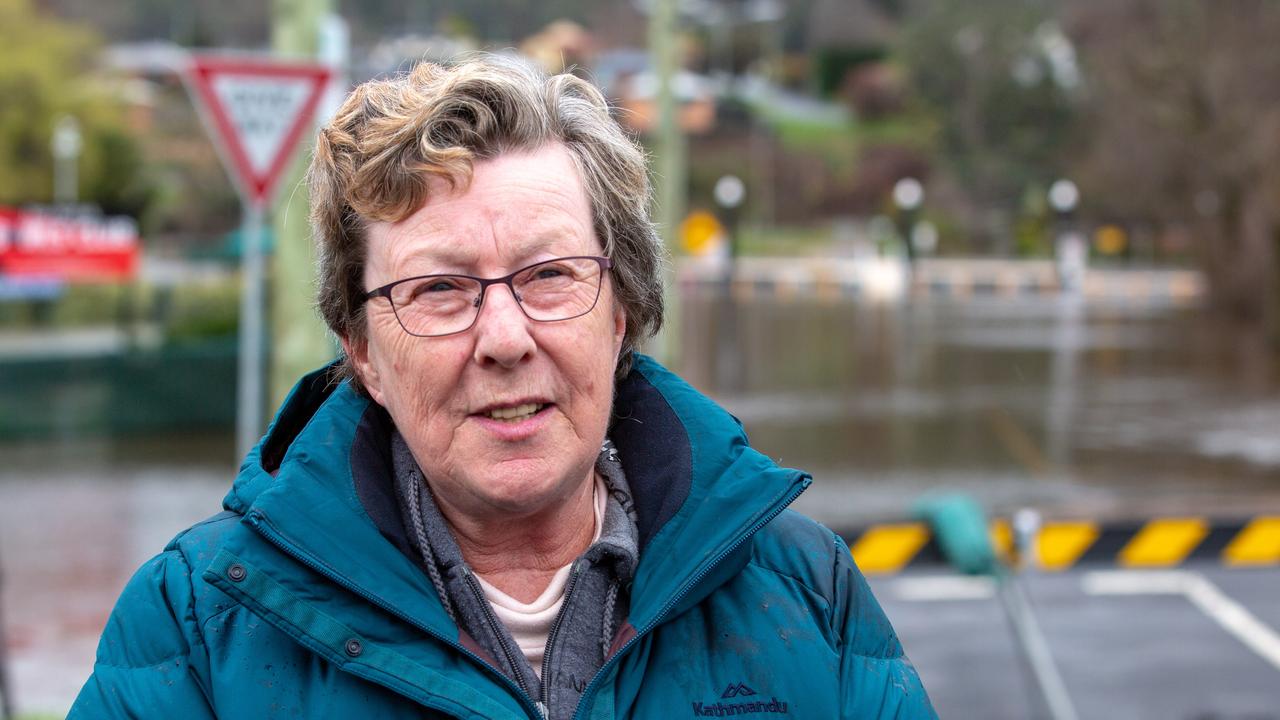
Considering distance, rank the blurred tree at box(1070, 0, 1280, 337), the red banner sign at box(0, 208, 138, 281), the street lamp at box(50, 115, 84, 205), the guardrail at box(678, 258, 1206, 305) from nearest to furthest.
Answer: the red banner sign at box(0, 208, 138, 281) < the blurred tree at box(1070, 0, 1280, 337) < the guardrail at box(678, 258, 1206, 305) < the street lamp at box(50, 115, 84, 205)

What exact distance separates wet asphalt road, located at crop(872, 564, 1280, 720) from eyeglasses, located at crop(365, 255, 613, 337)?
5.15m

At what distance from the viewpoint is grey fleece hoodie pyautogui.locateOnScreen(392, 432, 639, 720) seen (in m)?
1.95

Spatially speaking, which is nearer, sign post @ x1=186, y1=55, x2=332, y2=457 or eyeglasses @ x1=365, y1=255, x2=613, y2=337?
eyeglasses @ x1=365, y1=255, x2=613, y2=337

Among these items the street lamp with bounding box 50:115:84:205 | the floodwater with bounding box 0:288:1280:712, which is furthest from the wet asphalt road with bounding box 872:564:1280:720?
the street lamp with bounding box 50:115:84:205

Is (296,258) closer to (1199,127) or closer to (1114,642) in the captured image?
(1114,642)

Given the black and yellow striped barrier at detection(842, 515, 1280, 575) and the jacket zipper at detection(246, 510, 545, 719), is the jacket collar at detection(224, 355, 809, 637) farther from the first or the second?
the black and yellow striped barrier at detection(842, 515, 1280, 575)

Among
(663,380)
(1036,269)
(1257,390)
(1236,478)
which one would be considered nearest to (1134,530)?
(663,380)

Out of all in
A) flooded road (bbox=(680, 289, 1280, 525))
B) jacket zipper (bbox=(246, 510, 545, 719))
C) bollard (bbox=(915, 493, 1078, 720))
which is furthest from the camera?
flooded road (bbox=(680, 289, 1280, 525))

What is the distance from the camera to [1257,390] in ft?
67.8

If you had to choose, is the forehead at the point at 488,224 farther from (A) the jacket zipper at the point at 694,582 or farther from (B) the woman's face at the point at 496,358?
(A) the jacket zipper at the point at 694,582

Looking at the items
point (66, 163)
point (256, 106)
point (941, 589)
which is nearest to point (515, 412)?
point (256, 106)

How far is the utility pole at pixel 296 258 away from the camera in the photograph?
6.71 m

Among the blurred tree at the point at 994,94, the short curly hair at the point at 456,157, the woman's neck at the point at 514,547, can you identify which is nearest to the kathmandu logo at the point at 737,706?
the woman's neck at the point at 514,547

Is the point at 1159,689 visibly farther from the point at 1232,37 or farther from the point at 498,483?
the point at 1232,37
